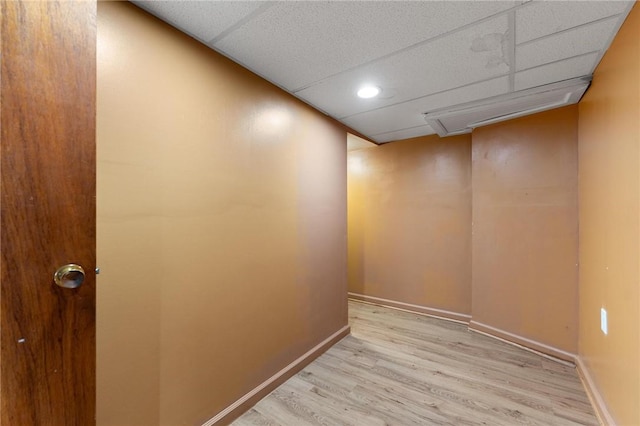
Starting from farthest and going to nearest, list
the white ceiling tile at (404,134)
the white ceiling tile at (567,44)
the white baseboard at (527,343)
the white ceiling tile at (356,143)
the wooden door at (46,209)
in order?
the white ceiling tile at (356,143) < the white ceiling tile at (404,134) < the white baseboard at (527,343) < the white ceiling tile at (567,44) < the wooden door at (46,209)

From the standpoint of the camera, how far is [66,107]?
2.58 ft

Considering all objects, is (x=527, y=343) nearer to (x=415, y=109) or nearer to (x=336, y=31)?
(x=415, y=109)

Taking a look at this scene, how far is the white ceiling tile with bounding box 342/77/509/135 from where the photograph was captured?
2.14 m

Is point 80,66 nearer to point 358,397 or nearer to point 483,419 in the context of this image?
point 358,397

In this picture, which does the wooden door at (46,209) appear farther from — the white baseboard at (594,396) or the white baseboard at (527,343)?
the white baseboard at (527,343)

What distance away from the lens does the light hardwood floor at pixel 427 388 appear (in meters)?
1.75

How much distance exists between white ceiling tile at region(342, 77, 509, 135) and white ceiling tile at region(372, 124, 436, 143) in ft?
0.44

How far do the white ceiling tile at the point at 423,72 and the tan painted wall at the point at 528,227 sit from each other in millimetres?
1070

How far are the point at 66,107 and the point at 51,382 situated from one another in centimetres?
76

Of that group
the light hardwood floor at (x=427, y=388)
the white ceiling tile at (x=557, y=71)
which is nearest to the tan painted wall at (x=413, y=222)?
the light hardwood floor at (x=427, y=388)

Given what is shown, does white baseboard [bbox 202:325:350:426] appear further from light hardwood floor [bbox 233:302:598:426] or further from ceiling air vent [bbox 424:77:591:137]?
ceiling air vent [bbox 424:77:591:137]

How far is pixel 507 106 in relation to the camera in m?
2.46

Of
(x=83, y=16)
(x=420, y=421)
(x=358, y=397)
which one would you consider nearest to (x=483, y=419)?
(x=420, y=421)

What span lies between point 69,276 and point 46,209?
0.19 meters
